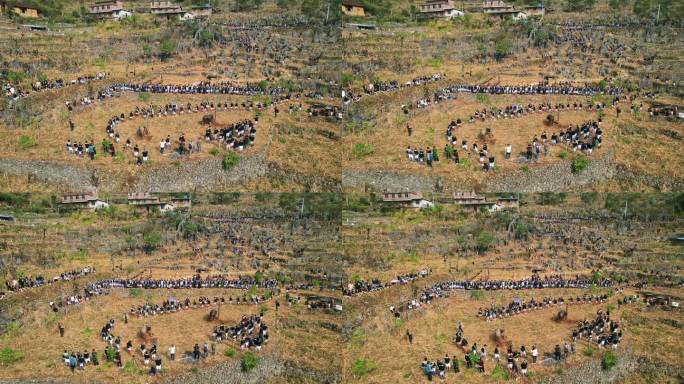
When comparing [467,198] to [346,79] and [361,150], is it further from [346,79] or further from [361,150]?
[346,79]

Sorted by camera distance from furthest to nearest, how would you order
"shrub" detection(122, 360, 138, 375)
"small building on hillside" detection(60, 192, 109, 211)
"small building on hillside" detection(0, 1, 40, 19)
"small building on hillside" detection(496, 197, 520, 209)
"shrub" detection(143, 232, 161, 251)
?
"shrub" detection(143, 232, 161, 251)
"small building on hillside" detection(0, 1, 40, 19)
"small building on hillside" detection(496, 197, 520, 209)
"small building on hillside" detection(60, 192, 109, 211)
"shrub" detection(122, 360, 138, 375)

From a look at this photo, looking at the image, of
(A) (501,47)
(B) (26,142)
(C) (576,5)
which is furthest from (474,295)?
(B) (26,142)

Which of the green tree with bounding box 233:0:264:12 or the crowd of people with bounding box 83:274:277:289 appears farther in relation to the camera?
the crowd of people with bounding box 83:274:277:289

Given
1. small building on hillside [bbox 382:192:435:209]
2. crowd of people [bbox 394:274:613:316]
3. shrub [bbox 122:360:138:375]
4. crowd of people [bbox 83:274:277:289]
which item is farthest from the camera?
crowd of people [bbox 83:274:277:289]

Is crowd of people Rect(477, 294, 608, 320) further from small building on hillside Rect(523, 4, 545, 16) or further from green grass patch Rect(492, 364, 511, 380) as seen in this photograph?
small building on hillside Rect(523, 4, 545, 16)

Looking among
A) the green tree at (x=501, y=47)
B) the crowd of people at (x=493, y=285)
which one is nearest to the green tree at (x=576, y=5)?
the green tree at (x=501, y=47)

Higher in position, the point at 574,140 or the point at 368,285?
the point at 574,140

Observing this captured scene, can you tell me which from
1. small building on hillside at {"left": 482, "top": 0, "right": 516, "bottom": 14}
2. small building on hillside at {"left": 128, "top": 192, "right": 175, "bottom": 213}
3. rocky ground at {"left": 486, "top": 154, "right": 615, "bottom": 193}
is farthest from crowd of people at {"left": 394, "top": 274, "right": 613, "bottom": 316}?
small building on hillside at {"left": 482, "top": 0, "right": 516, "bottom": 14}

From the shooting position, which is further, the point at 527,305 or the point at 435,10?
the point at 527,305
